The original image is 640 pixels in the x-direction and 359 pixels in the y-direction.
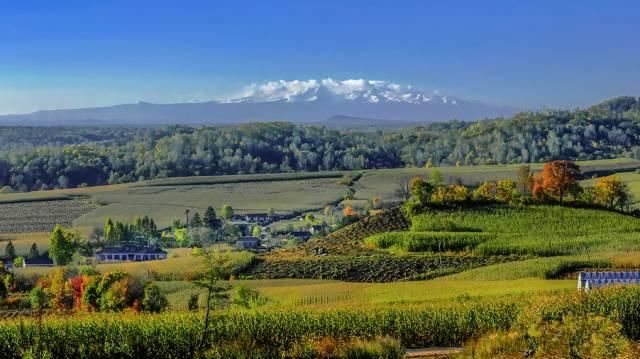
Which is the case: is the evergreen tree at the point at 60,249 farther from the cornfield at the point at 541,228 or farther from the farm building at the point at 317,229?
the cornfield at the point at 541,228

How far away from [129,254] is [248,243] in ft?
37.6

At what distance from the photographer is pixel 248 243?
233ft

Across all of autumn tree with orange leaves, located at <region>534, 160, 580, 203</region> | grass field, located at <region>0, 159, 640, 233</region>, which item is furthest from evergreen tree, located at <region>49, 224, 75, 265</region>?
autumn tree with orange leaves, located at <region>534, 160, 580, 203</region>

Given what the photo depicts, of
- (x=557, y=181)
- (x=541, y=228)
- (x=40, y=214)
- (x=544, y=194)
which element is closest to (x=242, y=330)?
(x=541, y=228)

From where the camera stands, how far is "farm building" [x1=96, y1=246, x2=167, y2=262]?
6378cm

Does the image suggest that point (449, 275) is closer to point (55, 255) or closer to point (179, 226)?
point (55, 255)

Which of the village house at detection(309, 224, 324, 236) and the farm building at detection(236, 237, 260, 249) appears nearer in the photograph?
the farm building at detection(236, 237, 260, 249)

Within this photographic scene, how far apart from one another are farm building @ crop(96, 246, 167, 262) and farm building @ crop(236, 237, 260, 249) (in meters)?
7.22

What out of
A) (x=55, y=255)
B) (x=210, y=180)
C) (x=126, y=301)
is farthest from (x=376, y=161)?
(x=126, y=301)

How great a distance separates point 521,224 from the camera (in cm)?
5409

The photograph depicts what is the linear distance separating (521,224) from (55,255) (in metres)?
35.4

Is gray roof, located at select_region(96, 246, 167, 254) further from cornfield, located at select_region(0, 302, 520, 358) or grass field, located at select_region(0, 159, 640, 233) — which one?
cornfield, located at select_region(0, 302, 520, 358)

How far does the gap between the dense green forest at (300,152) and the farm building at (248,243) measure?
231ft

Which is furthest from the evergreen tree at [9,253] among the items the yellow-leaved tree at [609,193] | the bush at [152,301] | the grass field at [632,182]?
the grass field at [632,182]
